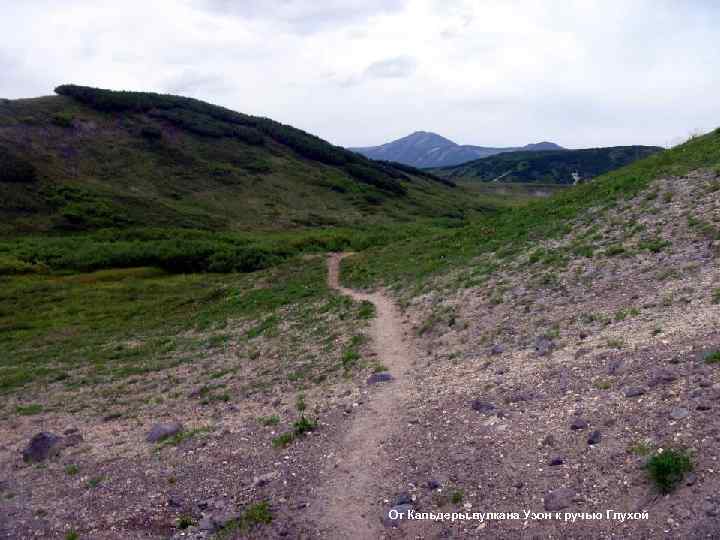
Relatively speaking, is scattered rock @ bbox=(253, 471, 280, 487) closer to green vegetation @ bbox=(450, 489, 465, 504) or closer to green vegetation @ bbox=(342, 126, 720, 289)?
green vegetation @ bbox=(450, 489, 465, 504)

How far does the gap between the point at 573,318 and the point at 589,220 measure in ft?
29.4

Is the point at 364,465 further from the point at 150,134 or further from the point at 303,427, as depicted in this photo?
the point at 150,134

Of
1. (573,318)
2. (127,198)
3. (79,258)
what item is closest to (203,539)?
(573,318)

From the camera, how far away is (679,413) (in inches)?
351

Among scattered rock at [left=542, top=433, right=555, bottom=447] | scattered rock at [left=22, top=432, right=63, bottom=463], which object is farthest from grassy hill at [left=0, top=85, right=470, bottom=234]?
scattered rock at [left=542, top=433, right=555, bottom=447]

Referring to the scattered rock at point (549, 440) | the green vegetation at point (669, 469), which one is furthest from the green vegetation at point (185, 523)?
the green vegetation at point (669, 469)

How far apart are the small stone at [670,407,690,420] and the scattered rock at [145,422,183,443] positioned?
1034 centimetres

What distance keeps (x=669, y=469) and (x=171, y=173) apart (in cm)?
8476

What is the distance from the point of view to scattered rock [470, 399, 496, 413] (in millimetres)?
11398

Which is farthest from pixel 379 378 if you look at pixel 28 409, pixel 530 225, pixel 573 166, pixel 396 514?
pixel 573 166

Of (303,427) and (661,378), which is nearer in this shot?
(661,378)

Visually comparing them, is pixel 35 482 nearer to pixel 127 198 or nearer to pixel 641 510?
pixel 641 510

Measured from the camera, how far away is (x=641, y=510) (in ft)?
24.7

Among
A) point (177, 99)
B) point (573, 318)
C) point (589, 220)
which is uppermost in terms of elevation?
point (177, 99)
